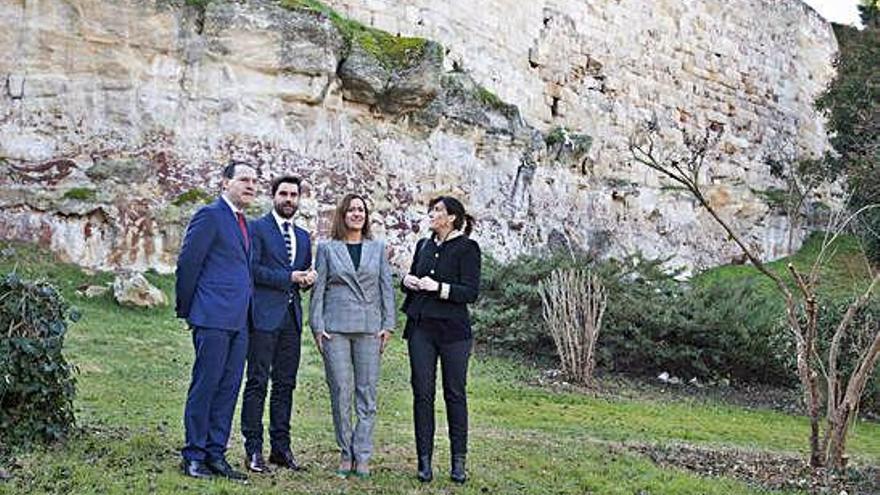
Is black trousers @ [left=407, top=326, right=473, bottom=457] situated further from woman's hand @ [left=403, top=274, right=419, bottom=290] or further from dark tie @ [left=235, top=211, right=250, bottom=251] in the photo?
dark tie @ [left=235, top=211, right=250, bottom=251]

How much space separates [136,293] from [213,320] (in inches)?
272

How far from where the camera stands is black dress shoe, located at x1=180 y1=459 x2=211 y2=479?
5273mm

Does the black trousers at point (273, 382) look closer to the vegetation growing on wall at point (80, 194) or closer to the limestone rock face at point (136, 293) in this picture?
the limestone rock face at point (136, 293)

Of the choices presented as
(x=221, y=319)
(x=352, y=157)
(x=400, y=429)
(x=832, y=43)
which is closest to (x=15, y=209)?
(x=352, y=157)

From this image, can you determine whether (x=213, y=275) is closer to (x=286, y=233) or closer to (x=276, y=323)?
(x=276, y=323)

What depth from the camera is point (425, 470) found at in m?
5.82

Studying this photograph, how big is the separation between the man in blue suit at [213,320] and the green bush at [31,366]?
920 mm

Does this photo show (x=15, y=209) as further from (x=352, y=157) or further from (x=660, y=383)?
(x=660, y=383)

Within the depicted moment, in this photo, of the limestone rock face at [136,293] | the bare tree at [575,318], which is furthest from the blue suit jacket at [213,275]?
the bare tree at [575,318]

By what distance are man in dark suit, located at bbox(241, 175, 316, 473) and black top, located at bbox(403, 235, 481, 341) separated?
26.6 inches

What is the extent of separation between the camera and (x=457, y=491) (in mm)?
5641

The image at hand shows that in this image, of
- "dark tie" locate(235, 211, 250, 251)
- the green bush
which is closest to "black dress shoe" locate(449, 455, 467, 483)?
"dark tie" locate(235, 211, 250, 251)

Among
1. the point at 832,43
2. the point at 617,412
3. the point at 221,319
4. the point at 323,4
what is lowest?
the point at 617,412

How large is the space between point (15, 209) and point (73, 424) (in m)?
7.49
